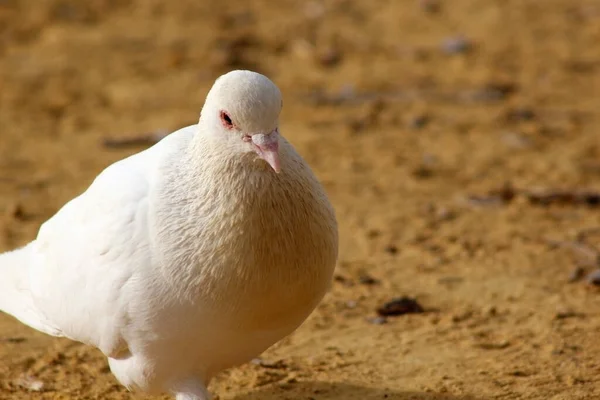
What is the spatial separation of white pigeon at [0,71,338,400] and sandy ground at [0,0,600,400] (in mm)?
768

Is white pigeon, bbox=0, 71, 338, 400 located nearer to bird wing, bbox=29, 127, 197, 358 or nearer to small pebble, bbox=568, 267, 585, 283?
bird wing, bbox=29, 127, 197, 358

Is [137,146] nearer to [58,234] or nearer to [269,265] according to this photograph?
[58,234]

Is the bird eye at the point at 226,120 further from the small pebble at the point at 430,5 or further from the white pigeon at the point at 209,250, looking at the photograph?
the small pebble at the point at 430,5

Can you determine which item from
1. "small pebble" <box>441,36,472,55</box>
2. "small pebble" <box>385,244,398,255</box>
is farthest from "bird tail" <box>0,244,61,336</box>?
"small pebble" <box>441,36,472,55</box>

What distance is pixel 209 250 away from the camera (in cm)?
360

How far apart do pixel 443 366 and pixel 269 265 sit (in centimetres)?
134

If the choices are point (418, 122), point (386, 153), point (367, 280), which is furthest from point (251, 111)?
point (418, 122)

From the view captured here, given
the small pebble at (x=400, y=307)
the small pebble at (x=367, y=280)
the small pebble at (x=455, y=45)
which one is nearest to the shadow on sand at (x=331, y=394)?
the small pebble at (x=400, y=307)

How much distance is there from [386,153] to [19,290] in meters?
3.67

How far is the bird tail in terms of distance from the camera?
432cm

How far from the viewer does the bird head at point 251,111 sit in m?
3.41

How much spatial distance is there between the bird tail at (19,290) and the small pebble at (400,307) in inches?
67.3

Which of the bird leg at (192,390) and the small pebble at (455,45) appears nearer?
the bird leg at (192,390)

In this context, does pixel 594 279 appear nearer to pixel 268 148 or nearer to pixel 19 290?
pixel 268 148
